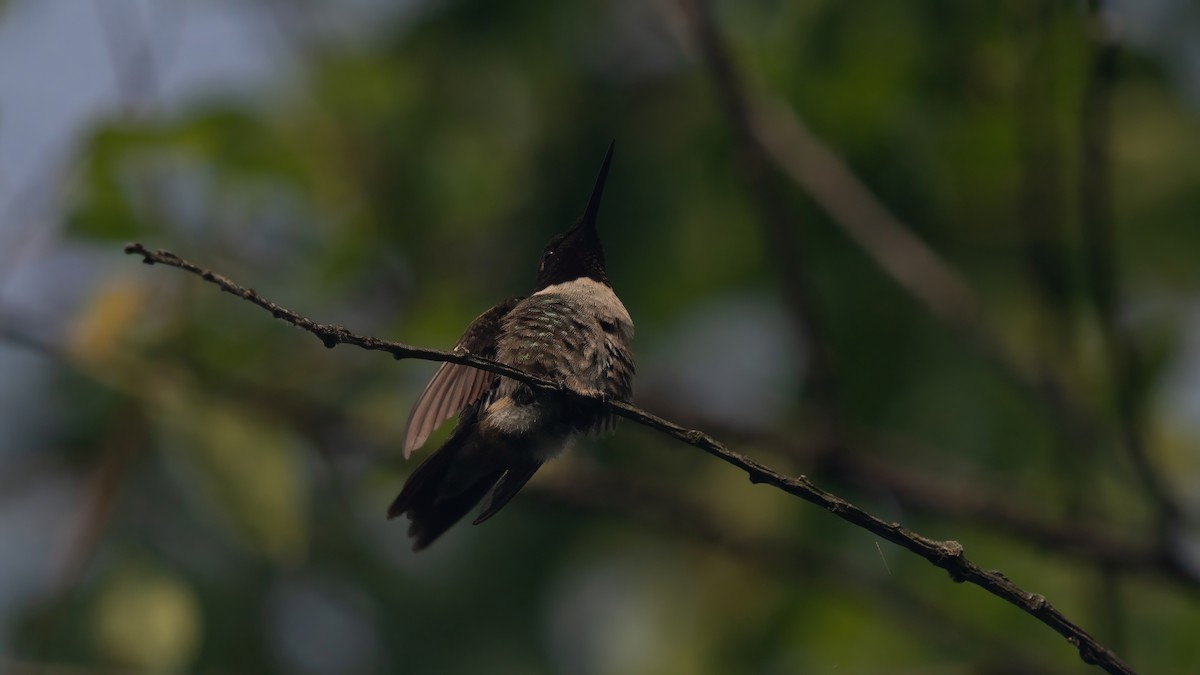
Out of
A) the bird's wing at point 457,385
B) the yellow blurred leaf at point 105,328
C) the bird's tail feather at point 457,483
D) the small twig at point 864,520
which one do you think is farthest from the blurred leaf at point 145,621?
the small twig at point 864,520

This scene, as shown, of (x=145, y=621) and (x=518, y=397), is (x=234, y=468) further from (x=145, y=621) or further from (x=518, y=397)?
(x=518, y=397)

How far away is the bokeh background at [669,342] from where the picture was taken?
4.29m

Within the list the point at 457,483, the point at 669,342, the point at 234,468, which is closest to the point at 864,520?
the point at 457,483

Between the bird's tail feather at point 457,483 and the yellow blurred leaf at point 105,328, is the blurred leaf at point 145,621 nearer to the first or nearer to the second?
the yellow blurred leaf at point 105,328

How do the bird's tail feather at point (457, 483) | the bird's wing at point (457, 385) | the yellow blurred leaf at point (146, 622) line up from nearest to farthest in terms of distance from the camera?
the bird's wing at point (457, 385) → the bird's tail feather at point (457, 483) → the yellow blurred leaf at point (146, 622)

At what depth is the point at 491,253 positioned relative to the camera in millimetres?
6637

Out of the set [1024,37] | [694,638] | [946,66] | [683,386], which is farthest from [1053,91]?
[694,638]

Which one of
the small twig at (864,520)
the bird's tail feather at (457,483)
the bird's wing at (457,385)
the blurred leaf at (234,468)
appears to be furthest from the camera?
the blurred leaf at (234,468)

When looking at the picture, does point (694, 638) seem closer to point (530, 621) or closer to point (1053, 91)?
point (530, 621)

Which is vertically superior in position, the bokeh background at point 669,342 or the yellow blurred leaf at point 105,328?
the bokeh background at point 669,342

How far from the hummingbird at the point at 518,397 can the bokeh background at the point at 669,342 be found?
121 cm

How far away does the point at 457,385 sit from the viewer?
2859 mm

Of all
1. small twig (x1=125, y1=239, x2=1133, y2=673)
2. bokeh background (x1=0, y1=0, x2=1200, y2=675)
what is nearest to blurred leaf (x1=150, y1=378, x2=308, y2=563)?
bokeh background (x1=0, y1=0, x2=1200, y2=675)

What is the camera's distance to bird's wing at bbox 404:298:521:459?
8.84 feet
